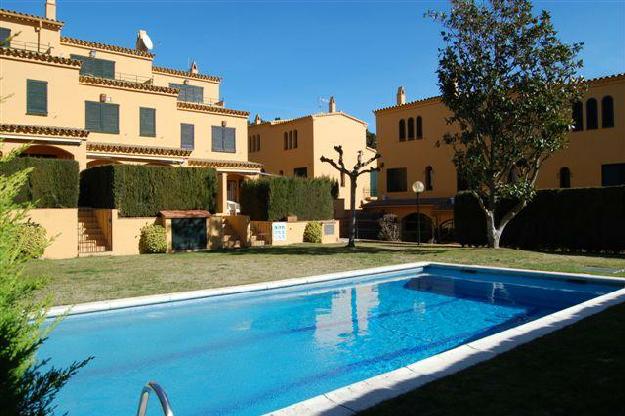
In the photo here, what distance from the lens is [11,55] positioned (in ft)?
74.7

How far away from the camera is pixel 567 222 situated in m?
20.3

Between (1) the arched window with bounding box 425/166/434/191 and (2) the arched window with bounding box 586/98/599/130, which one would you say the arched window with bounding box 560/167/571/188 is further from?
(1) the arched window with bounding box 425/166/434/191

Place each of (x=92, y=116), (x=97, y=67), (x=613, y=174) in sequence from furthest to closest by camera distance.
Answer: (x=97, y=67) < (x=92, y=116) < (x=613, y=174)

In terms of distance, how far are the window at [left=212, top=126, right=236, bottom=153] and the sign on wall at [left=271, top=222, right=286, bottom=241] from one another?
10.9m

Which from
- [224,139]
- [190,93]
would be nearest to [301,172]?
[224,139]

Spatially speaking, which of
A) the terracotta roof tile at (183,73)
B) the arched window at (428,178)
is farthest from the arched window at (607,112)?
the terracotta roof tile at (183,73)

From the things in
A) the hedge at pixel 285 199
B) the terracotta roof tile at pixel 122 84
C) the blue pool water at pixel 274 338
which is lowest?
the blue pool water at pixel 274 338

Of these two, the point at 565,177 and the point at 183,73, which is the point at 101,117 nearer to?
the point at 183,73

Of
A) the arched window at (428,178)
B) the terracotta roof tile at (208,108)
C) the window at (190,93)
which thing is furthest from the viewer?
the window at (190,93)

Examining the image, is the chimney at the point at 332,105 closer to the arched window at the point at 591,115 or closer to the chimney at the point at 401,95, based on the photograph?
the chimney at the point at 401,95

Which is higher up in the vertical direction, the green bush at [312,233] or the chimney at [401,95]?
the chimney at [401,95]

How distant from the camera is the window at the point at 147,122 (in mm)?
28734

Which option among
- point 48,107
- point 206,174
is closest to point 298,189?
point 206,174

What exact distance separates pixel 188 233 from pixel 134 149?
7.99 meters
